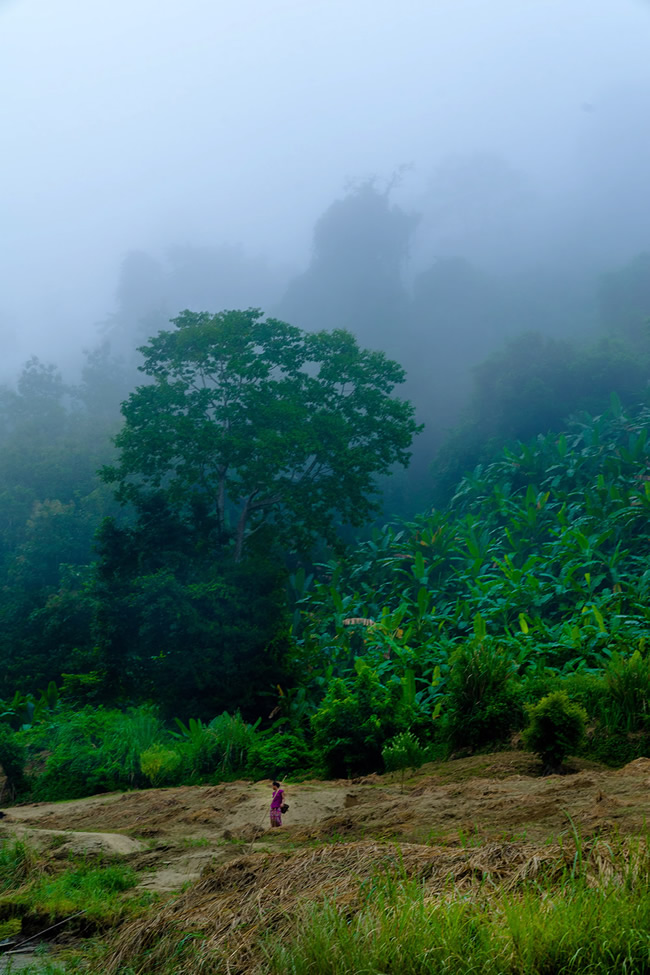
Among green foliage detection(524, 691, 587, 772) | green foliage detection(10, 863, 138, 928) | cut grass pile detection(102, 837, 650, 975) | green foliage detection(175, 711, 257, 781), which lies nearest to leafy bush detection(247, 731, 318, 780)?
green foliage detection(175, 711, 257, 781)

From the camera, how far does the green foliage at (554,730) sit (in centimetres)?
780

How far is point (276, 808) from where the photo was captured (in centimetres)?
768

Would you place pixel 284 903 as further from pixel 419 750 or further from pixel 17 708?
pixel 17 708

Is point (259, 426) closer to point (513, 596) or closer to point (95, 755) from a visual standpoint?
point (513, 596)

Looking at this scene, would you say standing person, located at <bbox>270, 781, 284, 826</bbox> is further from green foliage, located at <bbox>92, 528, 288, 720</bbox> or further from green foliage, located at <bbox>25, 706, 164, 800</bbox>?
green foliage, located at <bbox>92, 528, 288, 720</bbox>

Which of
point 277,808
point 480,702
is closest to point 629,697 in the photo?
point 480,702

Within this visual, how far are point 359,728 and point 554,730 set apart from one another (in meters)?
3.51

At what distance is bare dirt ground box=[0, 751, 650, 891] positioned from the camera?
5109 millimetres

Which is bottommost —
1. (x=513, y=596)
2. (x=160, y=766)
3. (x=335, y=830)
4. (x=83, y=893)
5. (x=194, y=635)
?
(x=160, y=766)

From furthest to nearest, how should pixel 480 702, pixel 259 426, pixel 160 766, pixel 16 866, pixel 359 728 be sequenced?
pixel 259 426
pixel 160 766
pixel 359 728
pixel 480 702
pixel 16 866

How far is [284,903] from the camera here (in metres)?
3.73

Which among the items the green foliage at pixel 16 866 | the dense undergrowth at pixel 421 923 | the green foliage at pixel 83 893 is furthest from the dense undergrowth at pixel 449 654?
the green foliage at pixel 16 866

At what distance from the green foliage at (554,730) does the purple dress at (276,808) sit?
8.65 feet

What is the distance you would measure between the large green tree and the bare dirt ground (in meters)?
9.06
